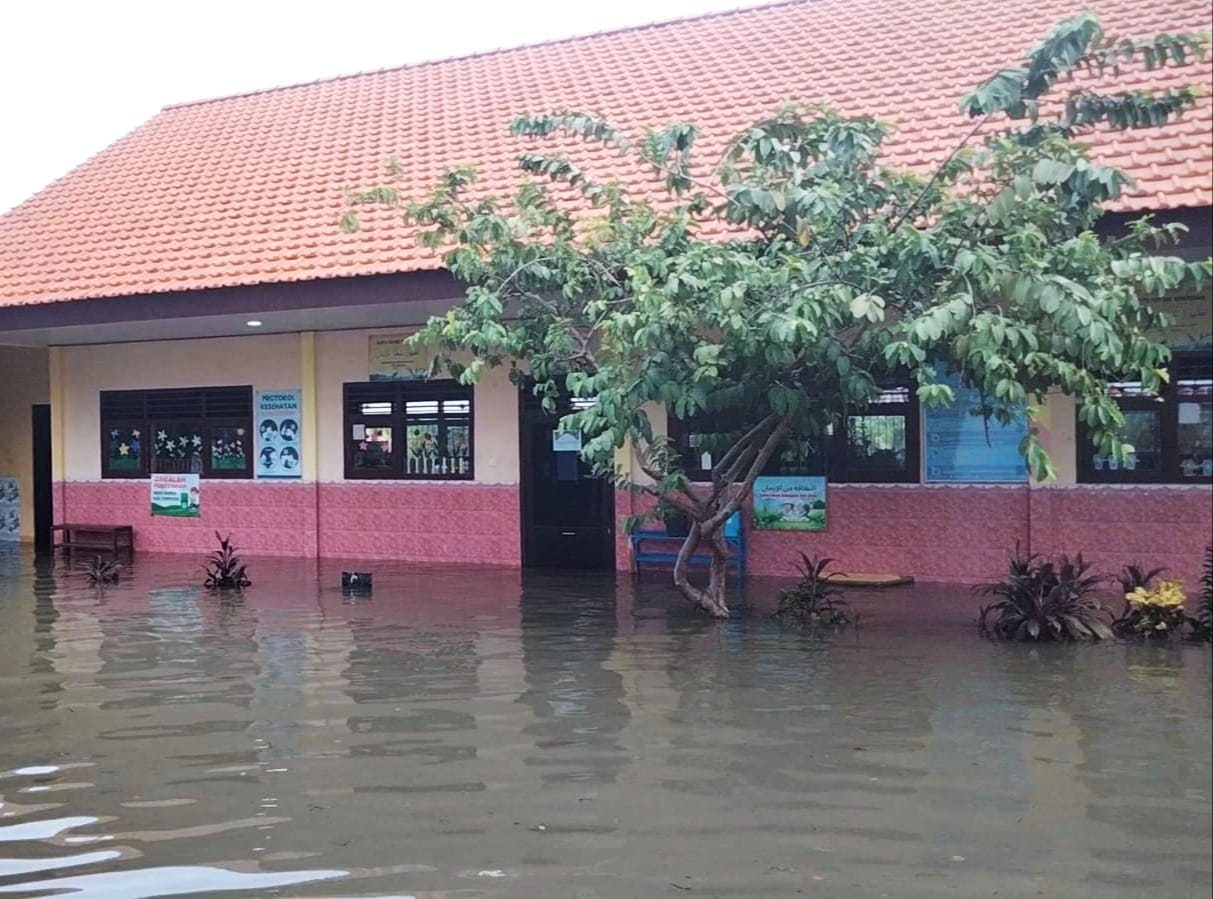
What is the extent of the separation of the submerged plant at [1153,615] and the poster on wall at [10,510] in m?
15.0

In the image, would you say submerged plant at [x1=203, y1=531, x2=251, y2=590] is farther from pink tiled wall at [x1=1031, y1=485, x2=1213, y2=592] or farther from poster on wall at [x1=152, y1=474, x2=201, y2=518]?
pink tiled wall at [x1=1031, y1=485, x2=1213, y2=592]

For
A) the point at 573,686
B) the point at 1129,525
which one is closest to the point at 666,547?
the point at 1129,525

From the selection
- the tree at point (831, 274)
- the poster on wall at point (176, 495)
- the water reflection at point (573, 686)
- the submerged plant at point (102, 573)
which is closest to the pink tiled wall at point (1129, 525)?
the tree at point (831, 274)

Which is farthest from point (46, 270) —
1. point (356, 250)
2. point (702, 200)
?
point (702, 200)

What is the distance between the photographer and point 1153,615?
754 cm

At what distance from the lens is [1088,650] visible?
728 cm

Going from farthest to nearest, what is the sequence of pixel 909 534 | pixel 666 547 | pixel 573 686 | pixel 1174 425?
pixel 666 547 < pixel 909 534 < pixel 1174 425 < pixel 573 686

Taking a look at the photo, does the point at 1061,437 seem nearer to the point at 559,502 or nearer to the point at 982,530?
the point at 982,530

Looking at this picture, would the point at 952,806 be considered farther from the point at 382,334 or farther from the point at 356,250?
the point at 382,334

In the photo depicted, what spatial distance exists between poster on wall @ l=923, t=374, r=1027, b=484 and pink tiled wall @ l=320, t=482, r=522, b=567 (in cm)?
446

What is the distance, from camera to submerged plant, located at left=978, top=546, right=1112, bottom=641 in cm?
762

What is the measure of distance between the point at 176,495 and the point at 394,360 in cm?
371

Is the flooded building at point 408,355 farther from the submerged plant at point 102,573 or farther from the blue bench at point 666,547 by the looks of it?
the submerged plant at point 102,573

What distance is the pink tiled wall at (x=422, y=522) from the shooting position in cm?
1316
